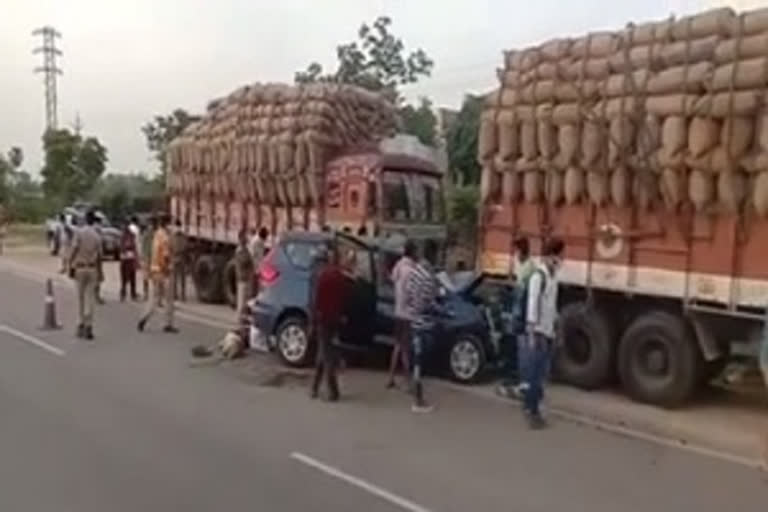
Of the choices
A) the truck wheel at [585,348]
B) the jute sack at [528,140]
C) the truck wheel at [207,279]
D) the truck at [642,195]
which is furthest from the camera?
the truck wheel at [207,279]

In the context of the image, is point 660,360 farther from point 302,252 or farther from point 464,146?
point 464,146

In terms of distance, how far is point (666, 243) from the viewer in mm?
12672

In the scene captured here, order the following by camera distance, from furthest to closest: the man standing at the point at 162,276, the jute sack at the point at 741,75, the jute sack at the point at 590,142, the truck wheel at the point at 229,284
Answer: the truck wheel at the point at 229,284 → the man standing at the point at 162,276 → the jute sack at the point at 590,142 → the jute sack at the point at 741,75

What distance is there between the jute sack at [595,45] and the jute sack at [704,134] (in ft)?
5.07

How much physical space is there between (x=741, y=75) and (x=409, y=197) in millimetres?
8961

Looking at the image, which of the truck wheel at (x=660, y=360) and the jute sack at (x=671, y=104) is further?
the truck wheel at (x=660, y=360)

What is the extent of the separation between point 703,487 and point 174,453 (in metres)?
4.02

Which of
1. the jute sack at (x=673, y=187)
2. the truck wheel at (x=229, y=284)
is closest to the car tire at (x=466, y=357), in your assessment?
the jute sack at (x=673, y=187)

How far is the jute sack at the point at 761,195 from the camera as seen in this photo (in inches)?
456

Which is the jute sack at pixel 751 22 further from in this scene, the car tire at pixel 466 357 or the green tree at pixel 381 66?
the green tree at pixel 381 66

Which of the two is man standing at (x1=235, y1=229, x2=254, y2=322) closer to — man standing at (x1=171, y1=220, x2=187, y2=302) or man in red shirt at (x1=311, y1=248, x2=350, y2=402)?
man standing at (x1=171, y1=220, x2=187, y2=302)

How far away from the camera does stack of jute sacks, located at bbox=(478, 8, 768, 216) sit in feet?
39.1

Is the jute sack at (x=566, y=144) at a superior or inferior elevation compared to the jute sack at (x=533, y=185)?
superior

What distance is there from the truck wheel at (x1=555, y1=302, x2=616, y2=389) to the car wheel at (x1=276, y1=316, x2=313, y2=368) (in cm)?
298
